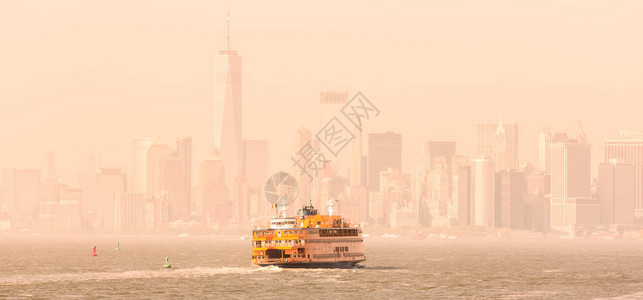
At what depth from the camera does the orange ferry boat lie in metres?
149

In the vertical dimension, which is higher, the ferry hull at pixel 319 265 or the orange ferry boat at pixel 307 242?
the orange ferry boat at pixel 307 242

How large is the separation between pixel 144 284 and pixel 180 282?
18.3 ft

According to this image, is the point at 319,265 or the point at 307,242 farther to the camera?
the point at 319,265

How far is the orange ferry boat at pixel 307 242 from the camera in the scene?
14888 centimetres

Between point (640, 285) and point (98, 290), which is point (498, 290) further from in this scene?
point (98, 290)

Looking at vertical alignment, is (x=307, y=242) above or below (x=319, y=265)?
above

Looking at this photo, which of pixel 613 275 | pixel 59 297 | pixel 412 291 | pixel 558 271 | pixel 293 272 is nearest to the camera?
pixel 59 297

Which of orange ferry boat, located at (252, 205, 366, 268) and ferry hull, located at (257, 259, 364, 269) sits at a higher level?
orange ferry boat, located at (252, 205, 366, 268)

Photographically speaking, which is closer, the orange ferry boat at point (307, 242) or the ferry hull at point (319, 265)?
the orange ferry boat at point (307, 242)

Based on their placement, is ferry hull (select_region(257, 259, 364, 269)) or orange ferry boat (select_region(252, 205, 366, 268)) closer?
orange ferry boat (select_region(252, 205, 366, 268))

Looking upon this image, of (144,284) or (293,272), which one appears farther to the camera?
(293,272)

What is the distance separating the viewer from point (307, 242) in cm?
14862

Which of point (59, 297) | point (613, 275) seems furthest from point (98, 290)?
point (613, 275)

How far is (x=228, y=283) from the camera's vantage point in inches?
5699
